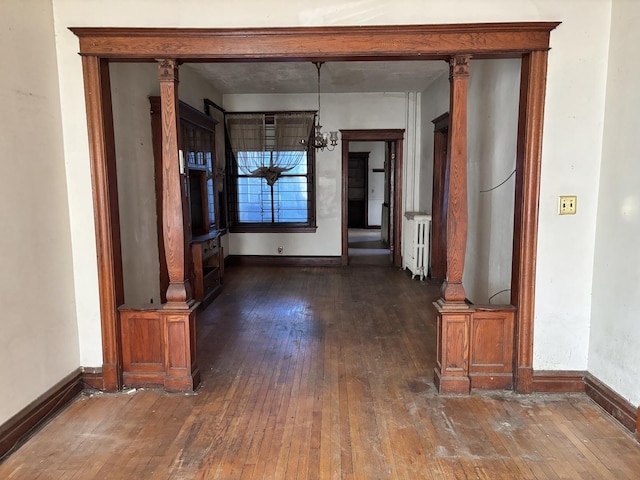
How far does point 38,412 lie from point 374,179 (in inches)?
442

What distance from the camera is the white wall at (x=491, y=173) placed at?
3645 millimetres

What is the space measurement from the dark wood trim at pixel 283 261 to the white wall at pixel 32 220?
4618 millimetres

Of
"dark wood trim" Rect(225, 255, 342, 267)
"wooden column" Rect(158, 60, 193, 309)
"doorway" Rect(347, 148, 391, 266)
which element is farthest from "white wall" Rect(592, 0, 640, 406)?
"doorway" Rect(347, 148, 391, 266)

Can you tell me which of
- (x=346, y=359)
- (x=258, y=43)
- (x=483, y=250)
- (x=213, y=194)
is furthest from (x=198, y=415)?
(x=213, y=194)

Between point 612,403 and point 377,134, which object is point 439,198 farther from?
point 612,403

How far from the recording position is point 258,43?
109 inches

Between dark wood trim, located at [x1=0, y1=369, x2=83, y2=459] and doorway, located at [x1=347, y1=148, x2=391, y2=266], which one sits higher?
doorway, located at [x1=347, y1=148, x2=391, y2=266]

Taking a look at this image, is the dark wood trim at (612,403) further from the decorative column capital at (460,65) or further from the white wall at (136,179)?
the white wall at (136,179)

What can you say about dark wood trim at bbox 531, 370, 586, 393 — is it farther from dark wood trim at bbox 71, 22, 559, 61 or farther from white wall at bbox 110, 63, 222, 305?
white wall at bbox 110, 63, 222, 305

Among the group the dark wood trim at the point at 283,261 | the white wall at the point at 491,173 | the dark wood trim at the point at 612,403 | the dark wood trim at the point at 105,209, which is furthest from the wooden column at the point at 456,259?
the dark wood trim at the point at 283,261

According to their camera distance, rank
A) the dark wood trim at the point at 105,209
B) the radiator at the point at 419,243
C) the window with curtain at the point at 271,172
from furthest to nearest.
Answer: the window with curtain at the point at 271,172 < the radiator at the point at 419,243 < the dark wood trim at the point at 105,209

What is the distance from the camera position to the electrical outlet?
109 inches

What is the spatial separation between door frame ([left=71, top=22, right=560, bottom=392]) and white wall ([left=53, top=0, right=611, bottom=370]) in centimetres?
6

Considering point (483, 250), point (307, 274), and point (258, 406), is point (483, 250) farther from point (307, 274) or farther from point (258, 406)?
point (307, 274)
